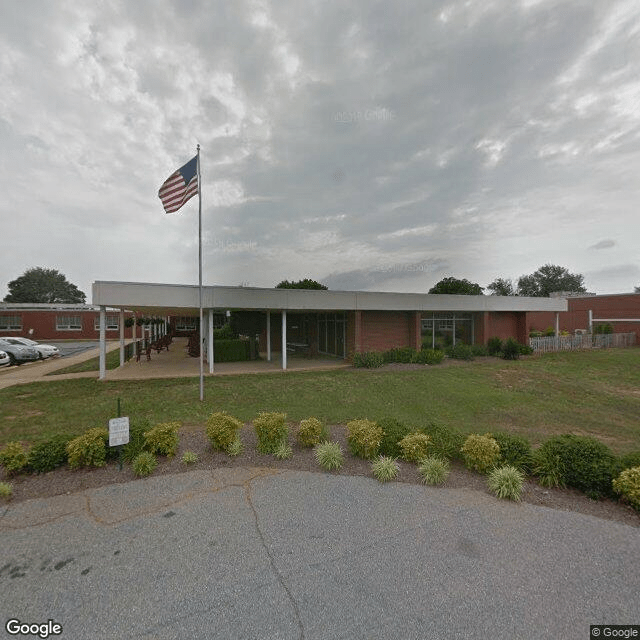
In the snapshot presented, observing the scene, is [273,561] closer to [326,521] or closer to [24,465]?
[326,521]

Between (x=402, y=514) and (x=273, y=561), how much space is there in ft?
5.15

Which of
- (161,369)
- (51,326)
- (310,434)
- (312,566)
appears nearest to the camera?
(312,566)

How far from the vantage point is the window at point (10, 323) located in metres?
34.2

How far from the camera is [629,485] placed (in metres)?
3.79

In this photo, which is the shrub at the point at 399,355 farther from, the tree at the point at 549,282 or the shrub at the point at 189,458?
the tree at the point at 549,282

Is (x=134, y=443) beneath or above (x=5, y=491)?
above

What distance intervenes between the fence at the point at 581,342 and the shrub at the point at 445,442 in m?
18.9

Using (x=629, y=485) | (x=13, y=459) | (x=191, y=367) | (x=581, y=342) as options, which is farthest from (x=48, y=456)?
(x=581, y=342)

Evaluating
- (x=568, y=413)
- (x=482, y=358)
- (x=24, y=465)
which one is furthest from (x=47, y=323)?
(x=568, y=413)

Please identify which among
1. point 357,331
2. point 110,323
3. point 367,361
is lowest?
point 367,361

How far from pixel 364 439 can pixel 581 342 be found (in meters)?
25.5

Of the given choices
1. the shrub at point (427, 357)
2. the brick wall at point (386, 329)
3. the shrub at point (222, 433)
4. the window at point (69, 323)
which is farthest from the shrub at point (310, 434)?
the window at point (69, 323)

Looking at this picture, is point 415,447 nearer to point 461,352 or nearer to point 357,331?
point 357,331

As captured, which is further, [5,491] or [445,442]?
[445,442]
